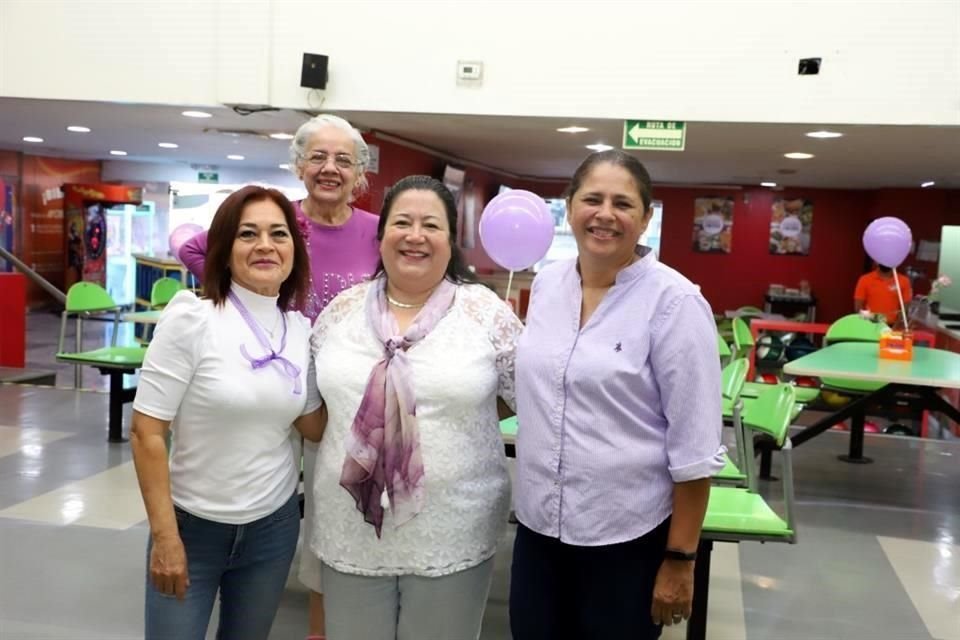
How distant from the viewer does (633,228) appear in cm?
185

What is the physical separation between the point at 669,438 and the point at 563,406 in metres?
0.23

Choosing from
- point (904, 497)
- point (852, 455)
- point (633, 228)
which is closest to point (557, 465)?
point (633, 228)

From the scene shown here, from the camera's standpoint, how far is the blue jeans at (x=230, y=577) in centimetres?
188

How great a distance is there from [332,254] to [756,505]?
1686 millimetres

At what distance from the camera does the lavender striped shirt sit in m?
1.78

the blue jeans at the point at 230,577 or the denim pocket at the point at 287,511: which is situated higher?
the denim pocket at the point at 287,511

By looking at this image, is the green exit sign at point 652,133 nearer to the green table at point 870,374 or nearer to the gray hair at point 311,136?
the green table at point 870,374

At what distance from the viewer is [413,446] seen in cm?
186

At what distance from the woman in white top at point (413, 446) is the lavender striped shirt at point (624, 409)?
0.44 feet

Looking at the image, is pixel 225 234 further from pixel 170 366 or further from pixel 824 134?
pixel 824 134

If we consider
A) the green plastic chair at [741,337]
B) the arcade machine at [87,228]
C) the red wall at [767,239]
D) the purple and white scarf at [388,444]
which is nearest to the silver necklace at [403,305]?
the purple and white scarf at [388,444]

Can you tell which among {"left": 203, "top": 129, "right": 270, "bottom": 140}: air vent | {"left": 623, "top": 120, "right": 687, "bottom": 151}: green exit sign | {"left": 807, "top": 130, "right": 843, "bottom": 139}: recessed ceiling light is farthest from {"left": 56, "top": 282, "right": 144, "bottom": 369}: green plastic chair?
{"left": 807, "top": 130, "right": 843, "bottom": 139}: recessed ceiling light

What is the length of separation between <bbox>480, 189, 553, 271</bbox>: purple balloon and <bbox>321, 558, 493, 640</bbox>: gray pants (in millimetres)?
2133

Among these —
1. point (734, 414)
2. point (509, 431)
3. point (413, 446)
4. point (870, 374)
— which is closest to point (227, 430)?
point (413, 446)
